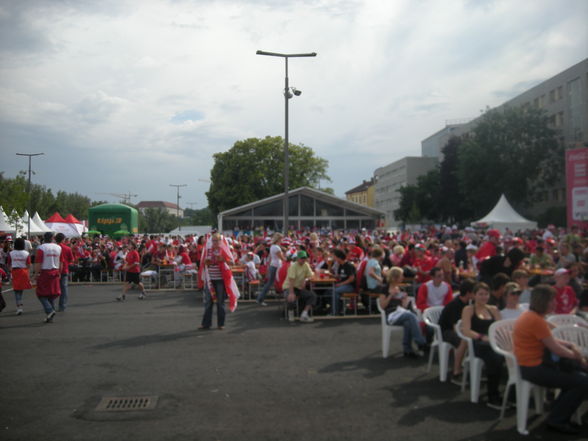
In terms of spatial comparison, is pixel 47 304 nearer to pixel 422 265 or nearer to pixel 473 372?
pixel 422 265

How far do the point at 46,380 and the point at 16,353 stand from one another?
1771 millimetres

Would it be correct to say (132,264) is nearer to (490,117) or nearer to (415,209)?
(490,117)

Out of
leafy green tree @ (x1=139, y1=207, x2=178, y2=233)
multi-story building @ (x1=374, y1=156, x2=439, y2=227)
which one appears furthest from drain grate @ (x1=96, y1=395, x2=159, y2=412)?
leafy green tree @ (x1=139, y1=207, x2=178, y2=233)

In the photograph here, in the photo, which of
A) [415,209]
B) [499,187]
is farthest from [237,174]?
[499,187]

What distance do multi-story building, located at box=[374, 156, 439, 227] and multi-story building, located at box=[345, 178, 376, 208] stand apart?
7783mm

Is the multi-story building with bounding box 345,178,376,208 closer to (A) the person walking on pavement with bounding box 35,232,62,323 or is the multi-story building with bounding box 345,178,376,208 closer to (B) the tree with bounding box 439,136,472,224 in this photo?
(B) the tree with bounding box 439,136,472,224

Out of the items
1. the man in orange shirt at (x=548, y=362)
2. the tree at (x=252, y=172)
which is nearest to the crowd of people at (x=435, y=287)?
the man in orange shirt at (x=548, y=362)

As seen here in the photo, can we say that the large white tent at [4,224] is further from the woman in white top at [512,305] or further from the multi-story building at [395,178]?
the multi-story building at [395,178]

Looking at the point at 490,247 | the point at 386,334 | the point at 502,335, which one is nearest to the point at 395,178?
the point at 490,247

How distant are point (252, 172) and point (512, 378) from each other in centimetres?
5234

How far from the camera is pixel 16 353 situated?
743cm

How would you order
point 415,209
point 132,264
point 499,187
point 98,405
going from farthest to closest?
1. point 415,209
2. point 499,187
3. point 132,264
4. point 98,405

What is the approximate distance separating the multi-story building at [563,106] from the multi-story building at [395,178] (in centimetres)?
3164

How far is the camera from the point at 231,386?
577cm
